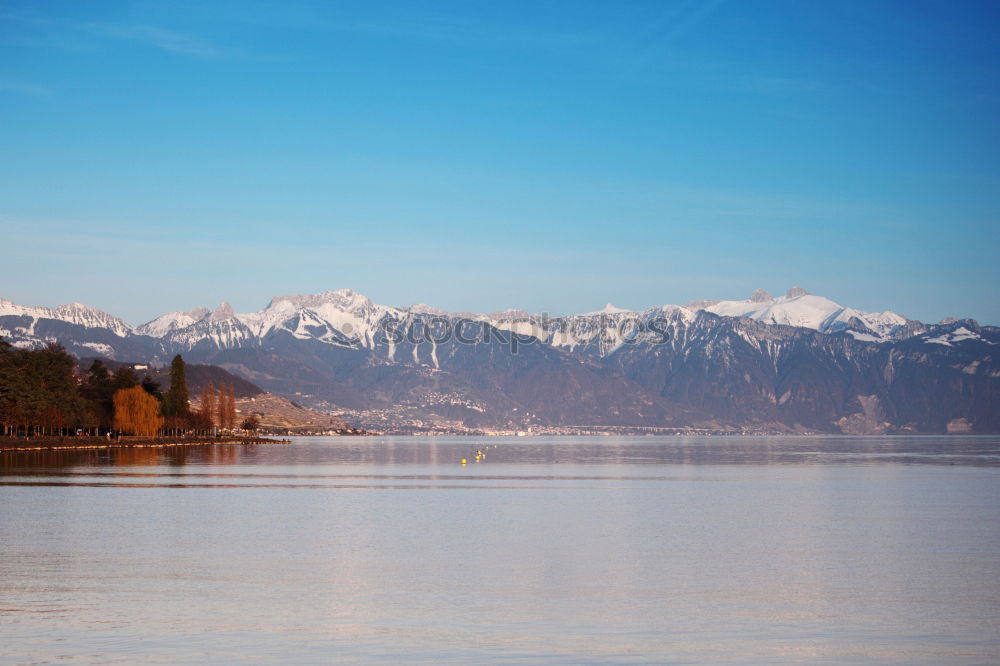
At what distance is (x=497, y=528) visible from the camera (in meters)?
53.7

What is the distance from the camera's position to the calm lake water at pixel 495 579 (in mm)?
26156

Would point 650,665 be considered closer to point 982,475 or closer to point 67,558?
point 67,558

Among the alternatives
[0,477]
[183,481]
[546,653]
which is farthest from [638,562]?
[0,477]

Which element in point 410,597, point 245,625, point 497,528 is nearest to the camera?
point 245,625

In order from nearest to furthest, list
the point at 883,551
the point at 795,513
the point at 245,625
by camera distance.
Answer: the point at 245,625, the point at 883,551, the point at 795,513

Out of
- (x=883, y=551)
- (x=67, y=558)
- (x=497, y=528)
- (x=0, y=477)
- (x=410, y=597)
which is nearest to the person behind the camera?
(x=410, y=597)

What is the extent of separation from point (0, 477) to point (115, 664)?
7576cm

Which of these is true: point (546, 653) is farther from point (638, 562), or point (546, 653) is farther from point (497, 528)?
point (497, 528)

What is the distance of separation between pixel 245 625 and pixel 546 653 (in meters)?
8.19

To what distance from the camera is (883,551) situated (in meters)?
45.0

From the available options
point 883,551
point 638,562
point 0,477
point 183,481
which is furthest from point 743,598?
point 0,477

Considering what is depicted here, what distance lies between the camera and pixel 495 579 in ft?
120

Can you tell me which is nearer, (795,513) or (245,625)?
(245,625)

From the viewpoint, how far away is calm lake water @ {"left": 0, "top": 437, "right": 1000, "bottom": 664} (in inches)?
1030
